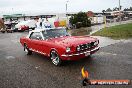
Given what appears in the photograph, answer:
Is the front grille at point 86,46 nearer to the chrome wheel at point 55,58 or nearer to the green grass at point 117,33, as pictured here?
the chrome wheel at point 55,58

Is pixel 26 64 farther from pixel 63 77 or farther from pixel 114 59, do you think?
pixel 114 59

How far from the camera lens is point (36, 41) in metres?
10.5

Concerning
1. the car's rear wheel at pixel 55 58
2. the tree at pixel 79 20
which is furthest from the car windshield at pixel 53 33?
the tree at pixel 79 20

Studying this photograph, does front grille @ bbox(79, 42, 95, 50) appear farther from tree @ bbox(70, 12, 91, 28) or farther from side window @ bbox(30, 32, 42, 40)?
tree @ bbox(70, 12, 91, 28)

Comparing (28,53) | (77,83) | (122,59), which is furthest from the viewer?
(28,53)

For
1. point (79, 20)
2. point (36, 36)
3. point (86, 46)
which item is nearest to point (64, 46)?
point (86, 46)

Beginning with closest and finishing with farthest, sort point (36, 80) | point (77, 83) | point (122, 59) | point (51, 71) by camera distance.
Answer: point (77, 83)
point (36, 80)
point (51, 71)
point (122, 59)

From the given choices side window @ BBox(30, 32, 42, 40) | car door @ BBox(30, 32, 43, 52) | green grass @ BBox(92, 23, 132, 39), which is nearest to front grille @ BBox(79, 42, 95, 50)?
car door @ BBox(30, 32, 43, 52)

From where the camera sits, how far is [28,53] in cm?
1220

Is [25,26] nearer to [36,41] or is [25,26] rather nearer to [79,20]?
[79,20]

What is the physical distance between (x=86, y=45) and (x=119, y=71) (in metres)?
1.71

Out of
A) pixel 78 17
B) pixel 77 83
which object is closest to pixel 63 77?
pixel 77 83

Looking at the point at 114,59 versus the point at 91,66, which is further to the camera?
the point at 114,59

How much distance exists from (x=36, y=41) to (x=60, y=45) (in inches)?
87.4
